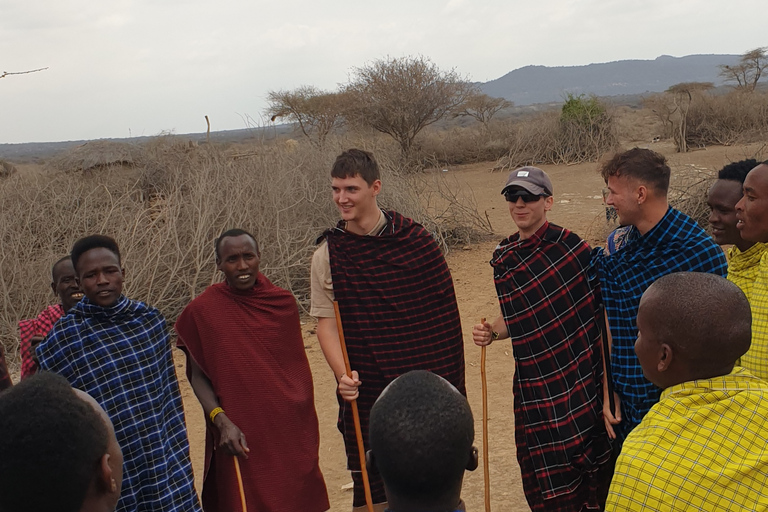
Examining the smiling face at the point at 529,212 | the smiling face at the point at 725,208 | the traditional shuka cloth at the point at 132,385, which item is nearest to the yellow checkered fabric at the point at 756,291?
the smiling face at the point at 725,208

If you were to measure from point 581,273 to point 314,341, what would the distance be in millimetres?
4408

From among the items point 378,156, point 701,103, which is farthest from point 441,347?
point 701,103

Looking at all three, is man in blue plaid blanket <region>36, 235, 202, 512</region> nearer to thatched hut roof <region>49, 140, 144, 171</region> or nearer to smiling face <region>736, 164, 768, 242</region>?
smiling face <region>736, 164, 768, 242</region>

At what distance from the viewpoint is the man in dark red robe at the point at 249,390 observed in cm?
279

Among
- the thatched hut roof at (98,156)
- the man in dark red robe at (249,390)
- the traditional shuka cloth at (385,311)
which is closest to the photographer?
the man in dark red robe at (249,390)

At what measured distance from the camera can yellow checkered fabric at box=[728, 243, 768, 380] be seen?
2424mm

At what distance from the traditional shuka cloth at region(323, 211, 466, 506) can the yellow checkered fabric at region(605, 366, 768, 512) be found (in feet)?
4.29

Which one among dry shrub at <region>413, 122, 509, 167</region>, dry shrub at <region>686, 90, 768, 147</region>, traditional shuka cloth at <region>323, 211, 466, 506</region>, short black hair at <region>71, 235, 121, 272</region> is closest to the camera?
short black hair at <region>71, 235, 121, 272</region>

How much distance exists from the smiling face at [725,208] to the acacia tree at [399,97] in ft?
57.3

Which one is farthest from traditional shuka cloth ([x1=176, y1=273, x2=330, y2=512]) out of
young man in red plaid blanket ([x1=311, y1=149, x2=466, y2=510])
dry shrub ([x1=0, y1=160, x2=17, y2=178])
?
dry shrub ([x1=0, y1=160, x2=17, y2=178])

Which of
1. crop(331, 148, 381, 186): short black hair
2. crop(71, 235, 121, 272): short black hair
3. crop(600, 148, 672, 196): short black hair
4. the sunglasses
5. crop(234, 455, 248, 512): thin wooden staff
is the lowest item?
crop(234, 455, 248, 512): thin wooden staff

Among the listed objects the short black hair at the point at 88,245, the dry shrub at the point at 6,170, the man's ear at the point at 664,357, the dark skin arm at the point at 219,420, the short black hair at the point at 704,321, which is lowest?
the dark skin arm at the point at 219,420

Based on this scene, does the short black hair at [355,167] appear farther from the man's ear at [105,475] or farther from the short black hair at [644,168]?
the man's ear at [105,475]

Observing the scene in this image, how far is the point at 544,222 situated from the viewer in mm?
2781
